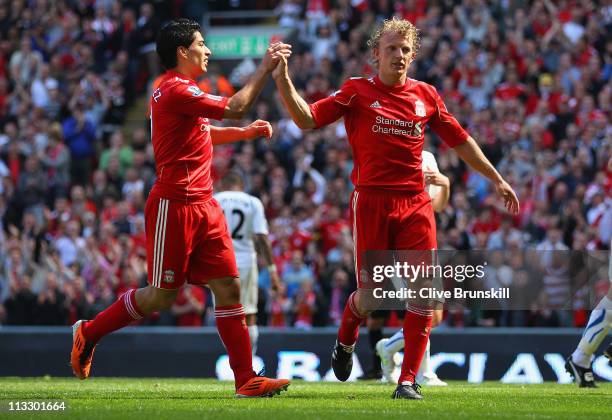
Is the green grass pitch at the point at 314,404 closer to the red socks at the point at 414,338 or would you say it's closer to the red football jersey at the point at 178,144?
the red socks at the point at 414,338

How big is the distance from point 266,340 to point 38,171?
27.9 feet

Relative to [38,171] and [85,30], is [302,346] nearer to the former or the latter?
[38,171]

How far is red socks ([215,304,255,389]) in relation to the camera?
356 inches

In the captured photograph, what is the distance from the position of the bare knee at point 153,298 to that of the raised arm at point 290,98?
1593 millimetres

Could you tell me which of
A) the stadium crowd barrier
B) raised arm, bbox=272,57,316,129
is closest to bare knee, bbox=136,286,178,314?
raised arm, bbox=272,57,316,129

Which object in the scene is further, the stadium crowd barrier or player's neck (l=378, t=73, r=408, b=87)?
the stadium crowd barrier

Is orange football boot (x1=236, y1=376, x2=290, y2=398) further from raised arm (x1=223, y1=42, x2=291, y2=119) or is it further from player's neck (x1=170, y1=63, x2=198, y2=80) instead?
player's neck (x1=170, y1=63, x2=198, y2=80)

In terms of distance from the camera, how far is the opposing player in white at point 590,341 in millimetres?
10953

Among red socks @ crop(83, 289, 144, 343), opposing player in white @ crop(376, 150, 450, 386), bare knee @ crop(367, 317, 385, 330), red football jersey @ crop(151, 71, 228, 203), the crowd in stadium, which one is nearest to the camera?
red football jersey @ crop(151, 71, 228, 203)

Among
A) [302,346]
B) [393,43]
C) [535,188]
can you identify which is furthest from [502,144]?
[393,43]

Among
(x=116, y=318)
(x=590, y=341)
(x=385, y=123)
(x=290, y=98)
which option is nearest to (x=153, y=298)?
(x=116, y=318)

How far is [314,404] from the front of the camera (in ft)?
28.5

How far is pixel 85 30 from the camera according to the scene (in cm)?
2658

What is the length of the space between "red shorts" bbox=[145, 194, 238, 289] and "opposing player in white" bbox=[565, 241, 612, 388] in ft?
12.2
